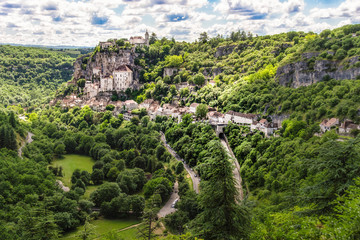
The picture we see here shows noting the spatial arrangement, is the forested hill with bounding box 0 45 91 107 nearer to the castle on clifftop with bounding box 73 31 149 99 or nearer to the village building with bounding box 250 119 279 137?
the castle on clifftop with bounding box 73 31 149 99

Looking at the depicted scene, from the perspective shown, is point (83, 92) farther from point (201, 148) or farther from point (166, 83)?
point (201, 148)

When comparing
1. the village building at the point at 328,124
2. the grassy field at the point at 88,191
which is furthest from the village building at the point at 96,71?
the village building at the point at 328,124

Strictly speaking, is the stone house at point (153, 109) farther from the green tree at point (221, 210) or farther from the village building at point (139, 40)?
the green tree at point (221, 210)

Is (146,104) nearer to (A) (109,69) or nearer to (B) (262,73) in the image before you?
(A) (109,69)

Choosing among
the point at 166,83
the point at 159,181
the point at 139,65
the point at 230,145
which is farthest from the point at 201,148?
the point at 139,65

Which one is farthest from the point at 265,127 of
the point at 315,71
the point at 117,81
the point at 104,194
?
the point at 117,81

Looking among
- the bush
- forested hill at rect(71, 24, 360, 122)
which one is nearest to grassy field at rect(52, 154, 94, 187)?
forested hill at rect(71, 24, 360, 122)
